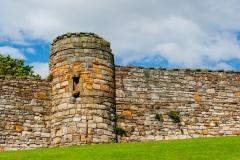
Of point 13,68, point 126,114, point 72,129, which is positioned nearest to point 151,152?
point 72,129

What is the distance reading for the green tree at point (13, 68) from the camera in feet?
109

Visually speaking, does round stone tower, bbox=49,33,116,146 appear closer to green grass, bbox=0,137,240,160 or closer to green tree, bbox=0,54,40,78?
green grass, bbox=0,137,240,160

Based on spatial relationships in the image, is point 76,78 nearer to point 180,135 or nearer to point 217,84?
point 180,135

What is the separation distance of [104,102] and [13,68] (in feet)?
50.2

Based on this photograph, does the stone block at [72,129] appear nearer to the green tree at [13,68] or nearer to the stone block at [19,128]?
the stone block at [19,128]

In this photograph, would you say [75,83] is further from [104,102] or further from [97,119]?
[97,119]

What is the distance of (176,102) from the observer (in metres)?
22.4

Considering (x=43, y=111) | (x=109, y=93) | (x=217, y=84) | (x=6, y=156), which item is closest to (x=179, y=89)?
(x=217, y=84)

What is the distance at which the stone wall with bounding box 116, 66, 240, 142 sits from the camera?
21.5m

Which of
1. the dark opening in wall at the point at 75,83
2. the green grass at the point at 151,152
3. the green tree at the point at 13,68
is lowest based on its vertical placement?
the green grass at the point at 151,152

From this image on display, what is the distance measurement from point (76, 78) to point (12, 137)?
12.8 feet

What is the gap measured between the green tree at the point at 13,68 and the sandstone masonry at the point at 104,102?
12.3 m

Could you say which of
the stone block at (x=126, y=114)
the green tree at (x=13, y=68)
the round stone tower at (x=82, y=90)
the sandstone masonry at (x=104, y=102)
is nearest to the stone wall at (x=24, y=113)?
the sandstone masonry at (x=104, y=102)

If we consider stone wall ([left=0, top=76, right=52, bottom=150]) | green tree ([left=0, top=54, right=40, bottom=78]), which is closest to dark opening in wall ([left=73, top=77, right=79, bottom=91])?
stone wall ([left=0, top=76, right=52, bottom=150])
